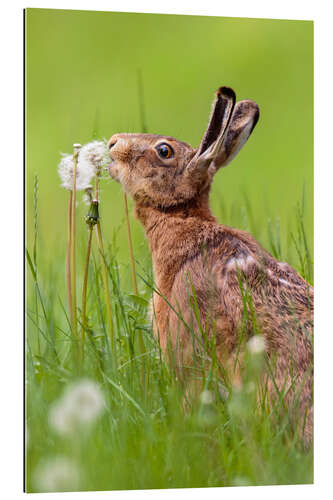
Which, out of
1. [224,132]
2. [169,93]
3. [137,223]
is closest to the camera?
[224,132]

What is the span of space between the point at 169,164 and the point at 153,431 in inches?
58.6

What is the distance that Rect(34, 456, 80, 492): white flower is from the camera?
13.4 ft

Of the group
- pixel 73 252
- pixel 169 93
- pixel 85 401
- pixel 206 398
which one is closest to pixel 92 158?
pixel 73 252

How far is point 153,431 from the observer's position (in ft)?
13.5

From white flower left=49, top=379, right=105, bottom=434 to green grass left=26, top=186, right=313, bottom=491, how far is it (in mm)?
48

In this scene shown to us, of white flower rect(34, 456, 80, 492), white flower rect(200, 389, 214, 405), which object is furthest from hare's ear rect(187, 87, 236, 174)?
white flower rect(34, 456, 80, 492)

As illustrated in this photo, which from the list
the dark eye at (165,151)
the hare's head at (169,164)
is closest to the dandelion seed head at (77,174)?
the hare's head at (169,164)

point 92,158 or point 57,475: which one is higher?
point 92,158

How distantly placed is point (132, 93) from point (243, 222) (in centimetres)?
111

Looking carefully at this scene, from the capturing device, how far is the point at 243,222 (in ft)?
17.5

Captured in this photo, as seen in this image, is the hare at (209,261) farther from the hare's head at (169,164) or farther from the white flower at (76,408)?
the white flower at (76,408)

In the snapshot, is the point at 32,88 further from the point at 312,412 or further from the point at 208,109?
the point at 312,412

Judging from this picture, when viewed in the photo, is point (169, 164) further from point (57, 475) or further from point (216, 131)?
point (57, 475)
